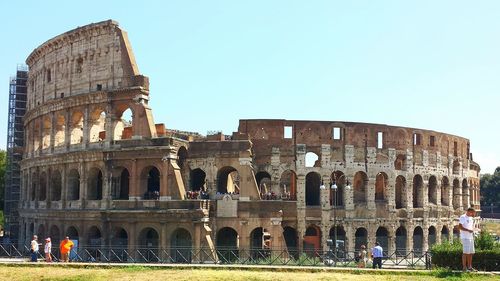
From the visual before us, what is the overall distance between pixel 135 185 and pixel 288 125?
419 inches

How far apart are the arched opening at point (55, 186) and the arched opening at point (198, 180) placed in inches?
409

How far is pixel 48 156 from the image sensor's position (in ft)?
137

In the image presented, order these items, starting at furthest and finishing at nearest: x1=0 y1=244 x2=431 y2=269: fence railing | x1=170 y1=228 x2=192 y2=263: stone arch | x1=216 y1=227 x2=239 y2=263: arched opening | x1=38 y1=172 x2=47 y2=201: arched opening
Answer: x1=38 y1=172 x2=47 y2=201: arched opening → x1=216 y1=227 x2=239 y2=263: arched opening → x1=170 y1=228 x2=192 y2=263: stone arch → x1=0 y1=244 x2=431 y2=269: fence railing

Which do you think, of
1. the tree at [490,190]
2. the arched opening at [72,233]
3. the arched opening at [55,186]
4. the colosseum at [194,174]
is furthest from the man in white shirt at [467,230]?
the tree at [490,190]

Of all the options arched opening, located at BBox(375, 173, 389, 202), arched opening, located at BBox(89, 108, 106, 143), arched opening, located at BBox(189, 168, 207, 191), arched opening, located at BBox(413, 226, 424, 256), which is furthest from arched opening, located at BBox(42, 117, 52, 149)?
arched opening, located at BBox(413, 226, 424, 256)

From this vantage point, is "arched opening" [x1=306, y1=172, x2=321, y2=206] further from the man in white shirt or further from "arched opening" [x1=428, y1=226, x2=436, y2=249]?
the man in white shirt

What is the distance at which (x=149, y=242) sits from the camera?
3662 cm

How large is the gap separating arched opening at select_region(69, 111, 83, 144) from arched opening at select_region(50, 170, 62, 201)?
110 inches

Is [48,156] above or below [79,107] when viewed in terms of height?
below

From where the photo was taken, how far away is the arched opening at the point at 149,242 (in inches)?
1395

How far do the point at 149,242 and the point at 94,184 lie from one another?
21.3 feet

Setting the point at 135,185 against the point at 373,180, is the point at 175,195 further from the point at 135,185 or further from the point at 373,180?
the point at 373,180

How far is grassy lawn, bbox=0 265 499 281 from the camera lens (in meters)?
20.5

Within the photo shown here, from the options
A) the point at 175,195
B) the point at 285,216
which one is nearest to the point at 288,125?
the point at 285,216
